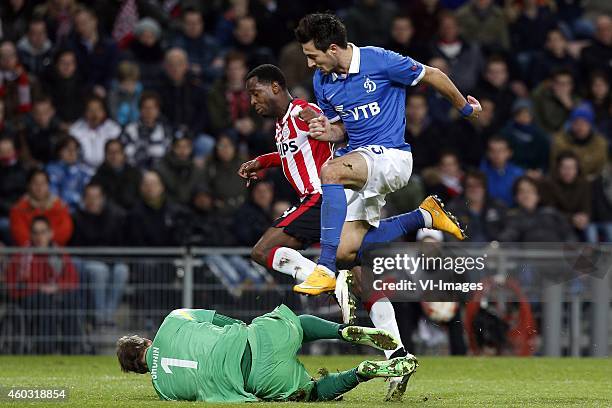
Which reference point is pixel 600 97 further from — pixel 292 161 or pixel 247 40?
pixel 292 161

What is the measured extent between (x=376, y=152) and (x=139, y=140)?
26.0 ft

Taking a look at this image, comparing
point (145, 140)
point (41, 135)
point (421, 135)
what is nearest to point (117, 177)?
point (145, 140)

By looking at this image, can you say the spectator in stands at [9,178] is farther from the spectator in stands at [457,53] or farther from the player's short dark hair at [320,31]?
the player's short dark hair at [320,31]

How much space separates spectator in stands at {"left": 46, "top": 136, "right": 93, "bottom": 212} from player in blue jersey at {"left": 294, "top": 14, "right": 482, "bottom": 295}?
6.92 m

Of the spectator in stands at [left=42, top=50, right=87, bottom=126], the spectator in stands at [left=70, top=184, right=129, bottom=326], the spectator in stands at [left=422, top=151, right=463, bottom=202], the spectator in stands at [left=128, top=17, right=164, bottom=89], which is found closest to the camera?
the spectator in stands at [left=70, top=184, right=129, bottom=326]

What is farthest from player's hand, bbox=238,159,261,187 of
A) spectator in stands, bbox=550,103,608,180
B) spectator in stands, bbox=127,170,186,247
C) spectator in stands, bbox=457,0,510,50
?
spectator in stands, bbox=457,0,510,50

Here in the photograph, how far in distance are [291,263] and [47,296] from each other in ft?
16.2

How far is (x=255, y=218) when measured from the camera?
16.3m

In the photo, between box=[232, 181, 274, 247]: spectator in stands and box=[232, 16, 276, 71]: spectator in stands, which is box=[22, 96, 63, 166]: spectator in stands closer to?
box=[232, 181, 274, 247]: spectator in stands

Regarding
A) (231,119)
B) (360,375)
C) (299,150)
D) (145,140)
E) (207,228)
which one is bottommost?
(360,375)

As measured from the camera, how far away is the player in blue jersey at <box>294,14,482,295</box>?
9969mm

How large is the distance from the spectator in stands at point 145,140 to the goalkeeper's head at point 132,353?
26.3ft

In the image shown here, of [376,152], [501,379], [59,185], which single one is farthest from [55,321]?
[376,152]

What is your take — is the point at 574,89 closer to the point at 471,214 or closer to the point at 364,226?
the point at 471,214
